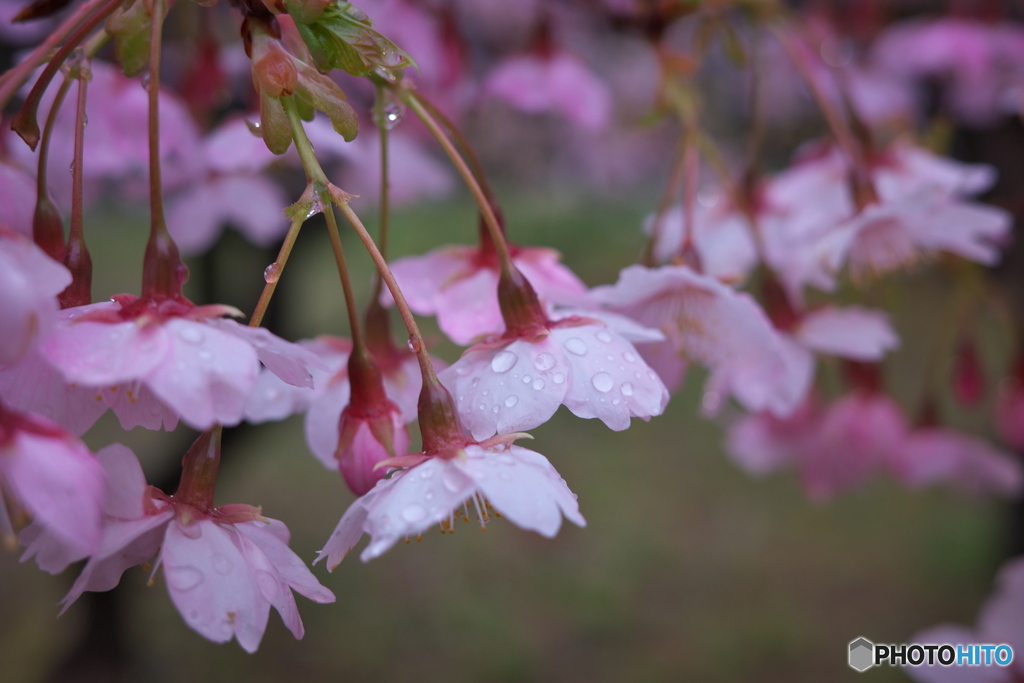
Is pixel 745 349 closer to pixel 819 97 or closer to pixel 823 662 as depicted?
pixel 819 97

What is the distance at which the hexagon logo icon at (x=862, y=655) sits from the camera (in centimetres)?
111

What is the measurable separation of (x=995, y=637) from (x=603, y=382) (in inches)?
33.5

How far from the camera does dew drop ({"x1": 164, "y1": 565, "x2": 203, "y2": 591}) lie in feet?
1.42

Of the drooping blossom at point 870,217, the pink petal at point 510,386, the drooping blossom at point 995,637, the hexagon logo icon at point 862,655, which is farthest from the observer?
the hexagon logo icon at point 862,655

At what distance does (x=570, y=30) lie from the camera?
6.38 feet

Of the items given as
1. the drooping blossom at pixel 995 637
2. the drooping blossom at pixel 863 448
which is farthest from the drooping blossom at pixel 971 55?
the drooping blossom at pixel 995 637

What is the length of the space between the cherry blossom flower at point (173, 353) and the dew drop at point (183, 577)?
98mm

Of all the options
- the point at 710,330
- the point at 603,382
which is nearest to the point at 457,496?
the point at 603,382

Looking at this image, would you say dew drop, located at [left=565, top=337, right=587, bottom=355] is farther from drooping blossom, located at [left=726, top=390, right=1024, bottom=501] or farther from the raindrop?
drooping blossom, located at [left=726, top=390, right=1024, bottom=501]

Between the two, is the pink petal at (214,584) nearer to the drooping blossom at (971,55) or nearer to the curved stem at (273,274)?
the curved stem at (273,274)

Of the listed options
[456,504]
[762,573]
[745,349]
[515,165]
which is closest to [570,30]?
[745,349]

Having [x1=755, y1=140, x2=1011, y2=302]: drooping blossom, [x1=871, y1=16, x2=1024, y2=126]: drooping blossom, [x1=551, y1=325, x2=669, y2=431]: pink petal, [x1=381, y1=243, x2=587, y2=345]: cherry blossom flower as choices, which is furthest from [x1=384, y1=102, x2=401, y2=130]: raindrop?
[x1=871, y1=16, x2=1024, y2=126]: drooping blossom

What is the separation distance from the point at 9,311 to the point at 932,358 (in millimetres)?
1262

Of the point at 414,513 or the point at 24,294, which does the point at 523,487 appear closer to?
the point at 414,513
